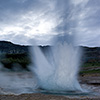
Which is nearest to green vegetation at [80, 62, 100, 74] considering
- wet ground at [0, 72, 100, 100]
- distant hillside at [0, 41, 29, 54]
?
wet ground at [0, 72, 100, 100]

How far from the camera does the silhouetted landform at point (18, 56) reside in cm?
4214

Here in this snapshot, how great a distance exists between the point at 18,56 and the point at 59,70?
43.2 m

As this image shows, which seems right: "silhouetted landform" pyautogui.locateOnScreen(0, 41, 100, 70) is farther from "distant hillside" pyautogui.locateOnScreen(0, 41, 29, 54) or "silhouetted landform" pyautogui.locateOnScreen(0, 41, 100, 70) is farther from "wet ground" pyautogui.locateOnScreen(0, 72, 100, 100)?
"wet ground" pyautogui.locateOnScreen(0, 72, 100, 100)

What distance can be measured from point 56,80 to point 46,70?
1.57 meters

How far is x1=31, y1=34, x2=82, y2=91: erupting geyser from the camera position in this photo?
1162 centimetres

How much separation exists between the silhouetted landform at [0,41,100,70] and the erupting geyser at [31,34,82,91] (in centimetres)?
2788

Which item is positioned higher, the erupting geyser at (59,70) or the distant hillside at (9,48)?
the distant hillside at (9,48)

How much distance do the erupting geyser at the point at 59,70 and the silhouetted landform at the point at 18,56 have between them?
2788 centimetres

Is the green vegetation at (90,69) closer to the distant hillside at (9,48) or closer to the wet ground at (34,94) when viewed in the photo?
the wet ground at (34,94)

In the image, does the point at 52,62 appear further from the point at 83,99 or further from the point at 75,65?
the point at 83,99

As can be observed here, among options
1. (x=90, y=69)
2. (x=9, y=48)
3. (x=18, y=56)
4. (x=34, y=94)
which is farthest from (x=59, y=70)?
(x=9, y=48)

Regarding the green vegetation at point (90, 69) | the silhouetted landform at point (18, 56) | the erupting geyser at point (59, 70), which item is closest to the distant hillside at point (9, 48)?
the silhouetted landform at point (18, 56)

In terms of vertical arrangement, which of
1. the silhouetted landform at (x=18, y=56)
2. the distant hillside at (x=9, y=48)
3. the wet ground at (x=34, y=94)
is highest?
the distant hillside at (x=9, y=48)

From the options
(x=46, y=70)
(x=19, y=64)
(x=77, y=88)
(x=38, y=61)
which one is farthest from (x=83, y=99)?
(x=19, y=64)
